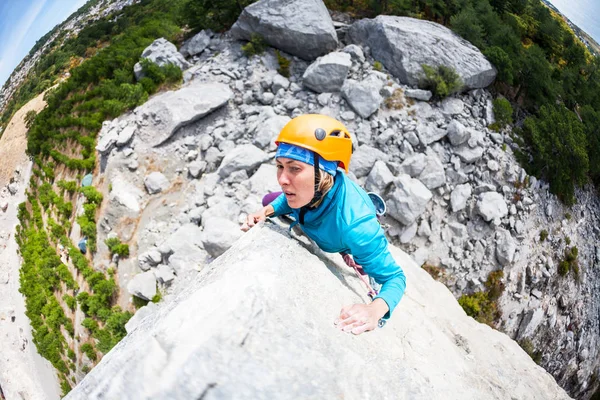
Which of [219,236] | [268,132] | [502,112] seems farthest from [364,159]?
[502,112]

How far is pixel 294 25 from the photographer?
457 inches

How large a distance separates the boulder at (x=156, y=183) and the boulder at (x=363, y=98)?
681 centimetres

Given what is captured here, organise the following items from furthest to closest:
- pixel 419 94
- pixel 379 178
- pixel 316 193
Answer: pixel 419 94 < pixel 379 178 < pixel 316 193

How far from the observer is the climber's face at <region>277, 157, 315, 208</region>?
2.49 m

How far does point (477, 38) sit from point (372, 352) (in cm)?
1478

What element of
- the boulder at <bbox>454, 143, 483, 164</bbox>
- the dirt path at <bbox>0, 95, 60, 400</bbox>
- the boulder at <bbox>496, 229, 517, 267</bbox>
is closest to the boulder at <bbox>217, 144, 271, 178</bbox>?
the boulder at <bbox>454, 143, 483, 164</bbox>

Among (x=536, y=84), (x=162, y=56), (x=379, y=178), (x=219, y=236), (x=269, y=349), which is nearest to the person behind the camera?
(x=269, y=349)

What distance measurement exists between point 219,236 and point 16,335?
→ 11059 millimetres

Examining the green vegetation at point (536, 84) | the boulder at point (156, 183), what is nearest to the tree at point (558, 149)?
the green vegetation at point (536, 84)

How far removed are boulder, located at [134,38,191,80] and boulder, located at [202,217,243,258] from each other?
26.8ft

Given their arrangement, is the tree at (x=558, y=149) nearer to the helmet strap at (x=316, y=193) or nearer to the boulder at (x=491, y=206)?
the boulder at (x=491, y=206)

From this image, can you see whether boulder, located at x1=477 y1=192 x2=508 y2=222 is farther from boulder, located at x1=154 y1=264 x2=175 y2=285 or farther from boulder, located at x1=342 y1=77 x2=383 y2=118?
boulder, located at x1=154 y1=264 x2=175 y2=285

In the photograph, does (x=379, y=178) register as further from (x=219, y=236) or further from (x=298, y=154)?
(x=298, y=154)

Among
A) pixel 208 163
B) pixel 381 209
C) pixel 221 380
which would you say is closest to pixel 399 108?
pixel 208 163
